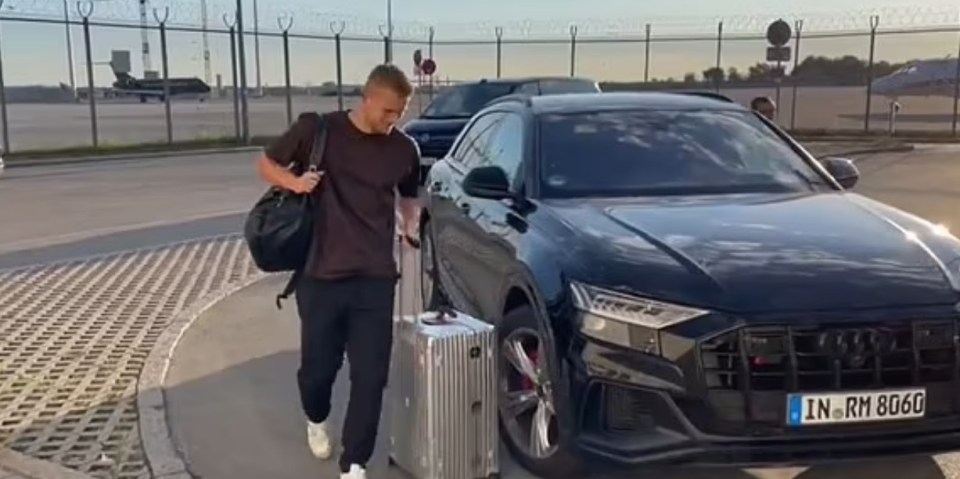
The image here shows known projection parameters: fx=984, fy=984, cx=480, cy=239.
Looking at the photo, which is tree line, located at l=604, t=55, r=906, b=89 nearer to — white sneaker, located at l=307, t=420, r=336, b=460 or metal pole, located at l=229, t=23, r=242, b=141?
metal pole, located at l=229, t=23, r=242, b=141

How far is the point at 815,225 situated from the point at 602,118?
1.43 m

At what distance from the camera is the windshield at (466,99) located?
52.1 feet

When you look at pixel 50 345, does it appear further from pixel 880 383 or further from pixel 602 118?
pixel 880 383

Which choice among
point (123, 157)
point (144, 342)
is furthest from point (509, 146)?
point (123, 157)

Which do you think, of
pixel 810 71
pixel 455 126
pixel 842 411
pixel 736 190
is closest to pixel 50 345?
pixel 736 190

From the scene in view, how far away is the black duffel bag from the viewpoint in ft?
12.4

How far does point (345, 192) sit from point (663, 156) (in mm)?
1848

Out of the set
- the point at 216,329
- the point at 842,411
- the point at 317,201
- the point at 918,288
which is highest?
the point at 317,201

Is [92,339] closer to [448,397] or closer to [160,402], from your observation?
[160,402]

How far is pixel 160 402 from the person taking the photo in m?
5.05

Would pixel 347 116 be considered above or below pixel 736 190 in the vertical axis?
above

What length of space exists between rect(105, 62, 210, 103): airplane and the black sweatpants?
21.4 m

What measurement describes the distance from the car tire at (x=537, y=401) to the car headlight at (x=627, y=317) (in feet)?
0.80

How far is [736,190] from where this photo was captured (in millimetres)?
4762
